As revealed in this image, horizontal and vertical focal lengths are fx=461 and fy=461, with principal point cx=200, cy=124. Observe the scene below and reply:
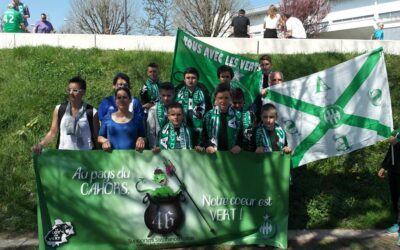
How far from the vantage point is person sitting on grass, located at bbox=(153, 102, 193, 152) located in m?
5.14

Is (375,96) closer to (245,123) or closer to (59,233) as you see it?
(245,123)

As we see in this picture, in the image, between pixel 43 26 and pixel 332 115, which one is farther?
pixel 43 26

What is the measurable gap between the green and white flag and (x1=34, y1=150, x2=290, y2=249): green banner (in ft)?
4.17

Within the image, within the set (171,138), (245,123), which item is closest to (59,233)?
(171,138)

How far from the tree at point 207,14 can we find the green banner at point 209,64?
24.9 meters

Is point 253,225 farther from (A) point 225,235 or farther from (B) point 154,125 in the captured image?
(B) point 154,125

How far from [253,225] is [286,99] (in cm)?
196

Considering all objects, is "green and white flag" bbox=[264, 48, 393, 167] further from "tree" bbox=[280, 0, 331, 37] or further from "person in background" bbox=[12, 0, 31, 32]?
"tree" bbox=[280, 0, 331, 37]

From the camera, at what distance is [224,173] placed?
5.21 meters

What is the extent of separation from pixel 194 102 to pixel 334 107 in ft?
6.71

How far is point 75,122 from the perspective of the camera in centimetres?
516

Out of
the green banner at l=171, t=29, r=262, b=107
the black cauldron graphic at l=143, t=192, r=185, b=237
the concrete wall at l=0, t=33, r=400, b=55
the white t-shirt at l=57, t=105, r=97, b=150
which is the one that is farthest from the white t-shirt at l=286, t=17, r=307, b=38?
the black cauldron graphic at l=143, t=192, r=185, b=237

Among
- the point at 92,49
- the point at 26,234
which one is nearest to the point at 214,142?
the point at 26,234

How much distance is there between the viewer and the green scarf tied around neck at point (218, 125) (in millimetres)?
5293
